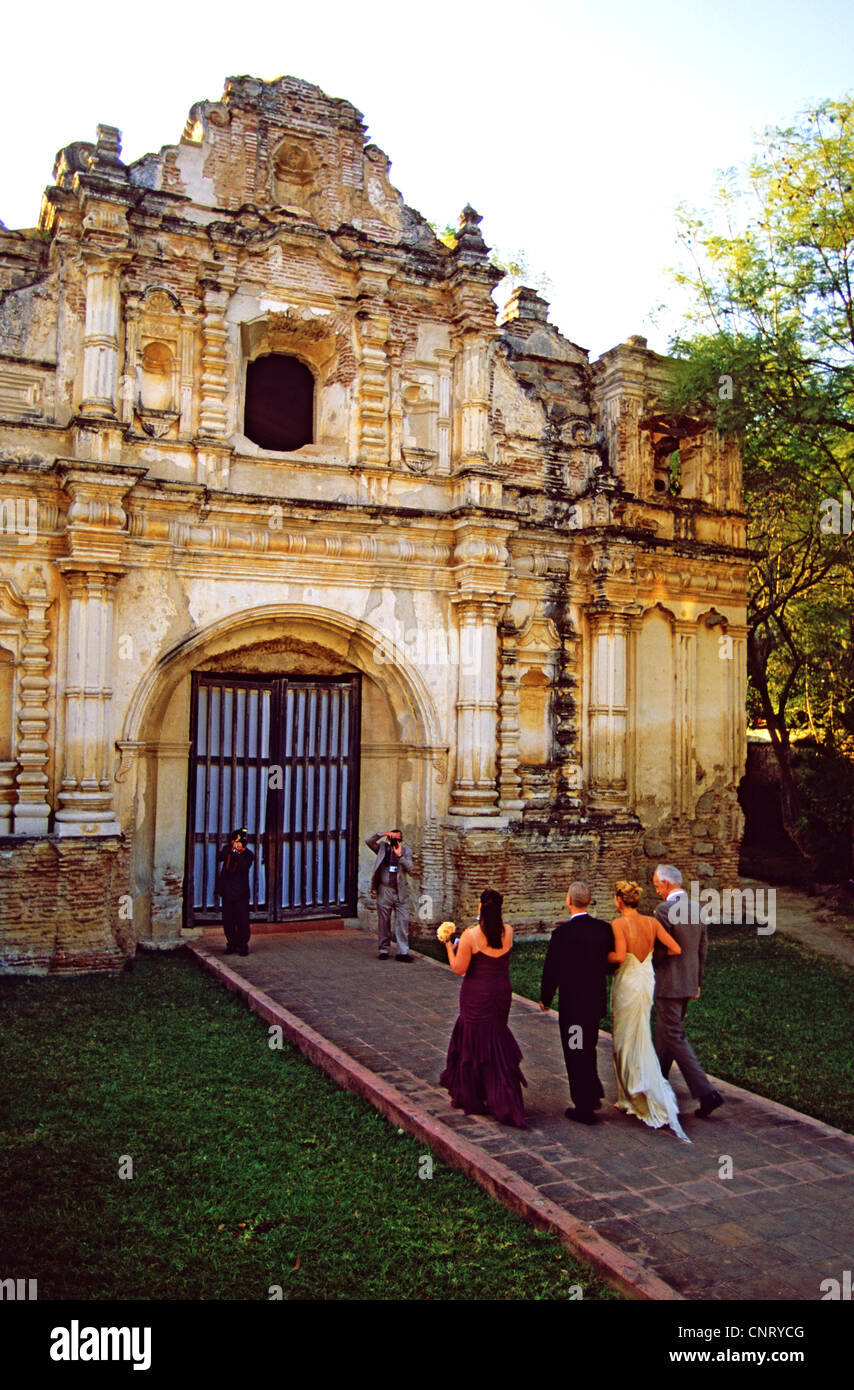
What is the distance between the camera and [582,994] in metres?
6.78

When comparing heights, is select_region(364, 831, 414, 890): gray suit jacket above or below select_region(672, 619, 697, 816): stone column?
below

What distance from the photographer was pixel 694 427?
15133mm

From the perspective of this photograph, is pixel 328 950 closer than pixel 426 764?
Yes

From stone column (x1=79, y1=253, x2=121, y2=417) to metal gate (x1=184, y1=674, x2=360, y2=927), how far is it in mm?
3317

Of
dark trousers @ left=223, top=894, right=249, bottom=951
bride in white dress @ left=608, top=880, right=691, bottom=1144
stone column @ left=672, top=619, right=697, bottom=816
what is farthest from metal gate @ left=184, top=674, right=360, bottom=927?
bride in white dress @ left=608, top=880, right=691, bottom=1144

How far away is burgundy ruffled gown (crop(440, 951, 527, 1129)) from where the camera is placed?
22.2 ft

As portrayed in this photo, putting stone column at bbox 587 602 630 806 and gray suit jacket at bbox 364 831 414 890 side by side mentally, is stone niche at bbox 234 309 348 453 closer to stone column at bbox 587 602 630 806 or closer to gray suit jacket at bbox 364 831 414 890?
stone column at bbox 587 602 630 806

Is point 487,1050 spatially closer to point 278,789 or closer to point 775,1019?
point 775,1019

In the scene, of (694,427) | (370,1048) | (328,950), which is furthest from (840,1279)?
(694,427)

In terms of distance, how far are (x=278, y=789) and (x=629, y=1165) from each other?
7.56m

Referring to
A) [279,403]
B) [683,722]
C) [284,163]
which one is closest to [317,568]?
[279,403]

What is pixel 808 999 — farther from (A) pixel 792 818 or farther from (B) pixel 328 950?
(A) pixel 792 818

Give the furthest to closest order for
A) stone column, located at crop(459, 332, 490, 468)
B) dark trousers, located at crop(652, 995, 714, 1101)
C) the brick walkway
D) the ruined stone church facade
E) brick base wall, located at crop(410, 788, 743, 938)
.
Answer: stone column, located at crop(459, 332, 490, 468)
brick base wall, located at crop(410, 788, 743, 938)
the ruined stone church facade
dark trousers, located at crop(652, 995, 714, 1101)
the brick walkway

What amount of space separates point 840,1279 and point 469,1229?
1.80 meters
